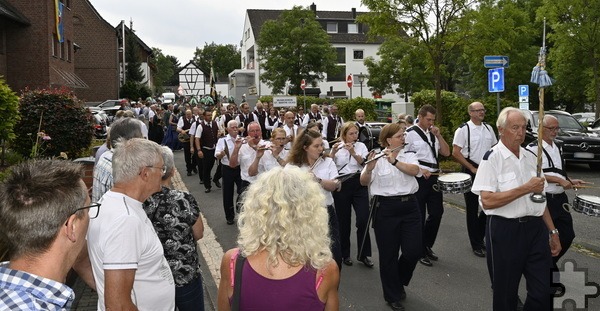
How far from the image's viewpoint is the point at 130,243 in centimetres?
294

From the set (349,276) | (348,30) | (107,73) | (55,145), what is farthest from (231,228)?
(348,30)

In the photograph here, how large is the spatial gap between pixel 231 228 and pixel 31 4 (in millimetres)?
26871

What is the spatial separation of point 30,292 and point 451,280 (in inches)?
220

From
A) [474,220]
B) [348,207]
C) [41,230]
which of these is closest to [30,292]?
[41,230]

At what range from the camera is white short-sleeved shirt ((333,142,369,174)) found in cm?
785

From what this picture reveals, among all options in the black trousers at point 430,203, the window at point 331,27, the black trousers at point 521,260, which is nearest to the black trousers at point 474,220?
the black trousers at point 430,203

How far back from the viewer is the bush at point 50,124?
13.6 meters

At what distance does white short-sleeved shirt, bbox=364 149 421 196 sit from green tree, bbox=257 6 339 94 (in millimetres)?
46138

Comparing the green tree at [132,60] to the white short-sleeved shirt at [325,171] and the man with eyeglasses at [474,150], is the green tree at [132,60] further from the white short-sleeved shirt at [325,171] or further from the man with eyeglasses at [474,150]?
the white short-sleeved shirt at [325,171]

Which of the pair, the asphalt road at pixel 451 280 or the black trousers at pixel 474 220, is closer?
the asphalt road at pixel 451 280

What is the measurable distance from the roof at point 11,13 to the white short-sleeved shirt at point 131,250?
28588 mm

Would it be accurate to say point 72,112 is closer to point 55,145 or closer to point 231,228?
point 55,145

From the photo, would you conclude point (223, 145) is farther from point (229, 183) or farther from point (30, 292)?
point (30, 292)

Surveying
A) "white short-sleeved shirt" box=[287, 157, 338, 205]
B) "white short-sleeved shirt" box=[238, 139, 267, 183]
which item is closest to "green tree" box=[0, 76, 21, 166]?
"white short-sleeved shirt" box=[238, 139, 267, 183]
